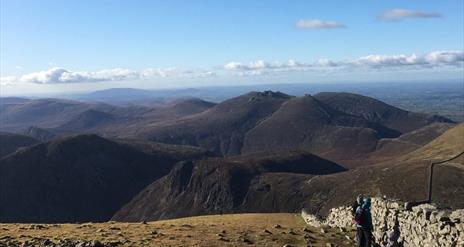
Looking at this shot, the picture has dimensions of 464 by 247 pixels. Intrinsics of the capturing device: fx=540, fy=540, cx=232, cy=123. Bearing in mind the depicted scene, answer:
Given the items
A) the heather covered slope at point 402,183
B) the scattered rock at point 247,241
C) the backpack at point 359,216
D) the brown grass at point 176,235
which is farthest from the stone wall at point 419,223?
the heather covered slope at point 402,183

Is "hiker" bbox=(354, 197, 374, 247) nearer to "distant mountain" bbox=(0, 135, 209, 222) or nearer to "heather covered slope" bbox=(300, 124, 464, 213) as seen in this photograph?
"heather covered slope" bbox=(300, 124, 464, 213)

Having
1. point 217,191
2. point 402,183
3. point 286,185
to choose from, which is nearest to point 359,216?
point 402,183

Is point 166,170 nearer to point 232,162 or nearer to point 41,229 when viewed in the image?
point 232,162

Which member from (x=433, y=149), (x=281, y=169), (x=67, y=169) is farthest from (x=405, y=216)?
(x=67, y=169)

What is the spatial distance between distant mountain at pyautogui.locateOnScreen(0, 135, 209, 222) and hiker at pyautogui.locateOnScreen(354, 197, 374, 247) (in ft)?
449

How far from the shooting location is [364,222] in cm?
2698

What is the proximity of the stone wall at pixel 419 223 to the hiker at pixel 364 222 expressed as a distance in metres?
1.05

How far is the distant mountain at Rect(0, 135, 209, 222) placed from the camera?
524 ft

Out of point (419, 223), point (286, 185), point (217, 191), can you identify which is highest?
point (419, 223)

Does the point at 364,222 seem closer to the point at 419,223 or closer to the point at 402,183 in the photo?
the point at 419,223

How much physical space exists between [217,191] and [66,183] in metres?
59.1

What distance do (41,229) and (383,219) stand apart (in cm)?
2360

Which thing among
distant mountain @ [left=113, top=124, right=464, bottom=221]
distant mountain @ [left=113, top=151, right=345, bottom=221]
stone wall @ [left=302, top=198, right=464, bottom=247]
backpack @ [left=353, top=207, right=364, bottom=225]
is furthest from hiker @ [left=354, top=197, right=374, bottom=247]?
distant mountain @ [left=113, top=151, right=345, bottom=221]

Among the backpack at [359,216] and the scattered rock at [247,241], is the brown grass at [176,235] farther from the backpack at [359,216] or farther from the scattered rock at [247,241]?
the backpack at [359,216]
